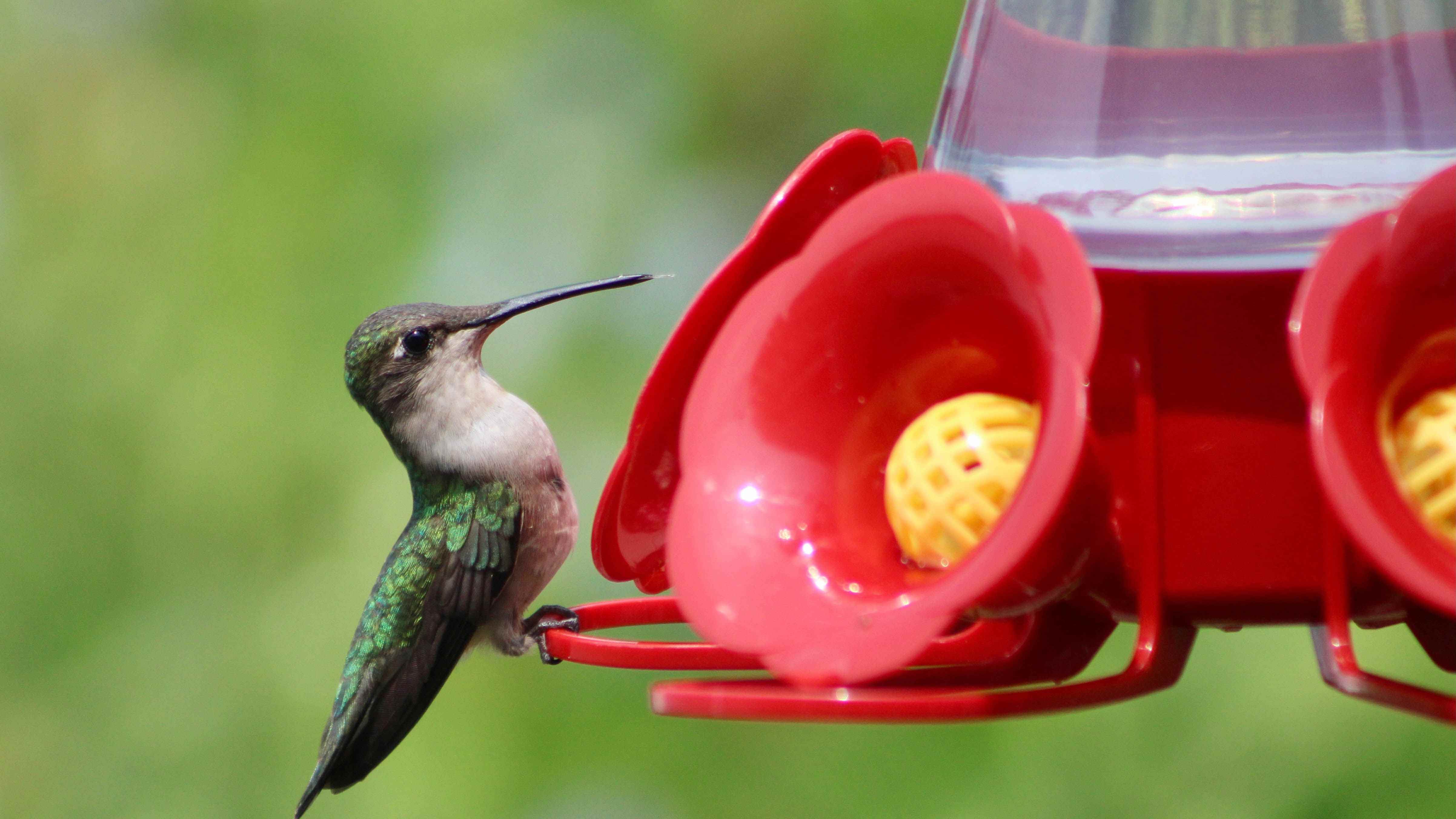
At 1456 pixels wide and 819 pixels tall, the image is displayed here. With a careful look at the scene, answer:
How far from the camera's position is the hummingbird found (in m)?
4.25

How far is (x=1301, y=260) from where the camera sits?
189 centimetres

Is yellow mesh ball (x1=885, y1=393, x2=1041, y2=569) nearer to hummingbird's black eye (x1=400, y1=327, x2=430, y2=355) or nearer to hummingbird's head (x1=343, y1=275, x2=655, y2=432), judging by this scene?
hummingbird's head (x1=343, y1=275, x2=655, y2=432)

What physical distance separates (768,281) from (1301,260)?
71 centimetres

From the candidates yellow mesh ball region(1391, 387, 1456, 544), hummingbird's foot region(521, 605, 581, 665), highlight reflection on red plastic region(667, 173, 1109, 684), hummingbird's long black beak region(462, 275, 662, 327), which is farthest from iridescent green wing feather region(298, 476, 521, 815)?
yellow mesh ball region(1391, 387, 1456, 544)

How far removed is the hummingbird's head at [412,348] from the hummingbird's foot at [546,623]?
31.0 inches

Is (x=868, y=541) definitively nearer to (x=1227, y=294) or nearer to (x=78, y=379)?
(x=1227, y=294)

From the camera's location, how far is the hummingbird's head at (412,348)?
4.37m

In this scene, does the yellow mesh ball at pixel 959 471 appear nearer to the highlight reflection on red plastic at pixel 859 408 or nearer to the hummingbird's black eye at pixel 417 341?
the highlight reflection on red plastic at pixel 859 408

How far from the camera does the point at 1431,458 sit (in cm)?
161

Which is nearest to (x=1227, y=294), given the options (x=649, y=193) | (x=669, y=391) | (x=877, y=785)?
(x=669, y=391)

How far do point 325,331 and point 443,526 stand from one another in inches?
102

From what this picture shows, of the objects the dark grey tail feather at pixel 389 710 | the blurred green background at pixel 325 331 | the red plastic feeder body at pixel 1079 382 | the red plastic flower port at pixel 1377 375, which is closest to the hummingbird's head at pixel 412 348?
the dark grey tail feather at pixel 389 710

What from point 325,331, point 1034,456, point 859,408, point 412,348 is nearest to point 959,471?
point 1034,456

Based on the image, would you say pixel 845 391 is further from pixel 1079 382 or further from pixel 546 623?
pixel 546 623
